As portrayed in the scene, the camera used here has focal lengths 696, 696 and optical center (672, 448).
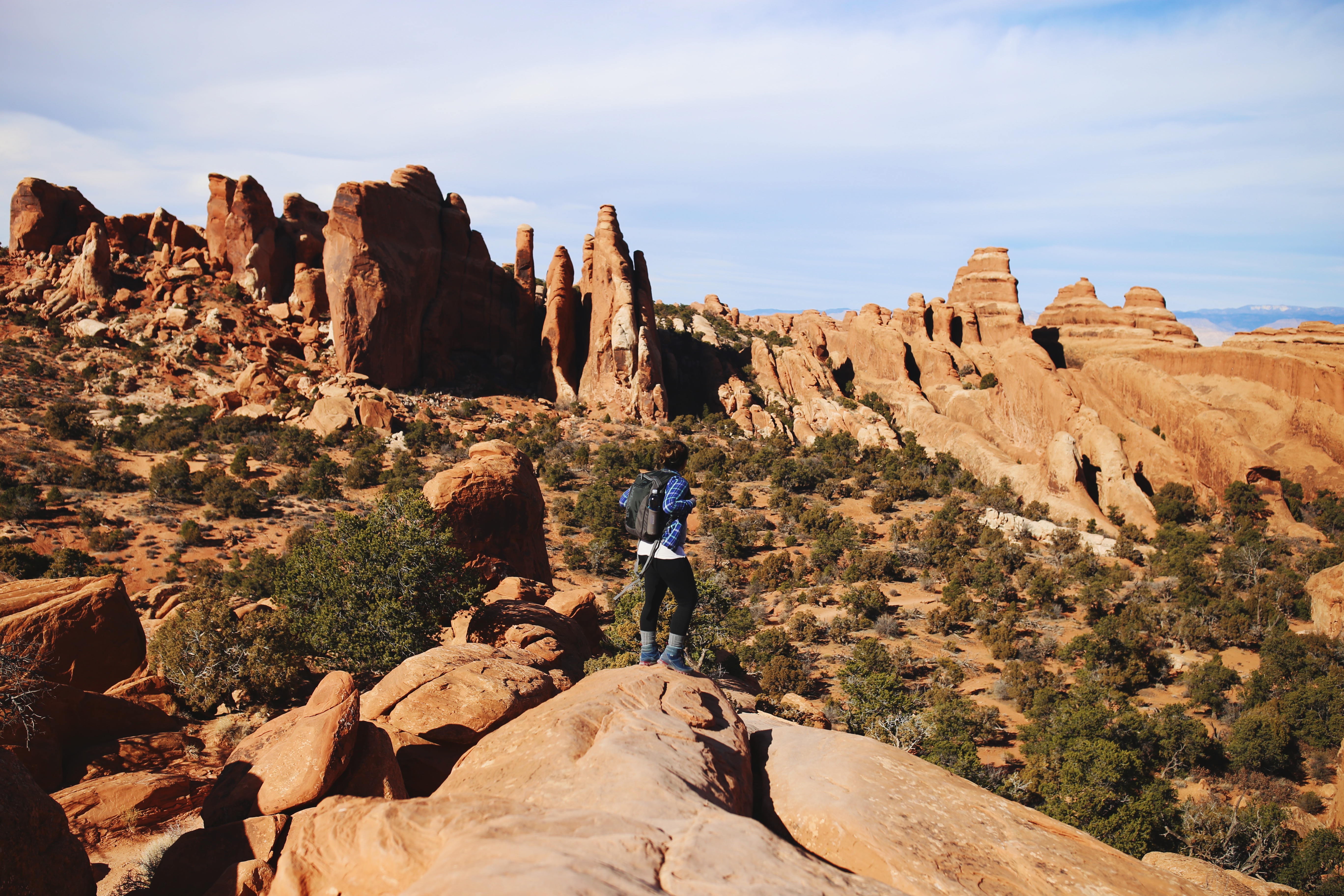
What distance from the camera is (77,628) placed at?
10.4 metres

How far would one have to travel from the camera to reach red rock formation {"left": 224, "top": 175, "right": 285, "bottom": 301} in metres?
42.6

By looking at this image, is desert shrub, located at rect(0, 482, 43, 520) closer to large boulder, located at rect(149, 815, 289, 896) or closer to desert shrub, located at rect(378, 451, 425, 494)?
desert shrub, located at rect(378, 451, 425, 494)

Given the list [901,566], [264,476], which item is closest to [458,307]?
[264,476]

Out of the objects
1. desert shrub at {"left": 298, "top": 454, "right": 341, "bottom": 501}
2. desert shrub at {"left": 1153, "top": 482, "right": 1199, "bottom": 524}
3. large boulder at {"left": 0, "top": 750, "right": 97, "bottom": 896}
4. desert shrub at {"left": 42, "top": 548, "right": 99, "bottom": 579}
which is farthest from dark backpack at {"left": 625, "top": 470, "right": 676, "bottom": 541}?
desert shrub at {"left": 1153, "top": 482, "right": 1199, "bottom": 524}

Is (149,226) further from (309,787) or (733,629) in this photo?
(309,787)

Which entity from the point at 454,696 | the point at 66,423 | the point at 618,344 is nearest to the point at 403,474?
the point at 66,423

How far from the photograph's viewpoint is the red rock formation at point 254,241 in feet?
140

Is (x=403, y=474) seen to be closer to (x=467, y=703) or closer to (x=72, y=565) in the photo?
(x=72, y=565)

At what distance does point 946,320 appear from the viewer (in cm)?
5078

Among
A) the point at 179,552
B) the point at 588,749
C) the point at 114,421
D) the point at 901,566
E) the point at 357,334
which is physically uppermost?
the point at 357,334

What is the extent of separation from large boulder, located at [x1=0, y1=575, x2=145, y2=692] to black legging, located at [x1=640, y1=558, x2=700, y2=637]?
864 centimetres

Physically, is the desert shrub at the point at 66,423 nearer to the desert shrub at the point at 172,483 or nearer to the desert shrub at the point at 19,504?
the desert shrub at the point at 172,483

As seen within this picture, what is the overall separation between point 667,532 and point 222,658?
9.15 metres

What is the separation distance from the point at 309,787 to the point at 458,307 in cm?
4206
